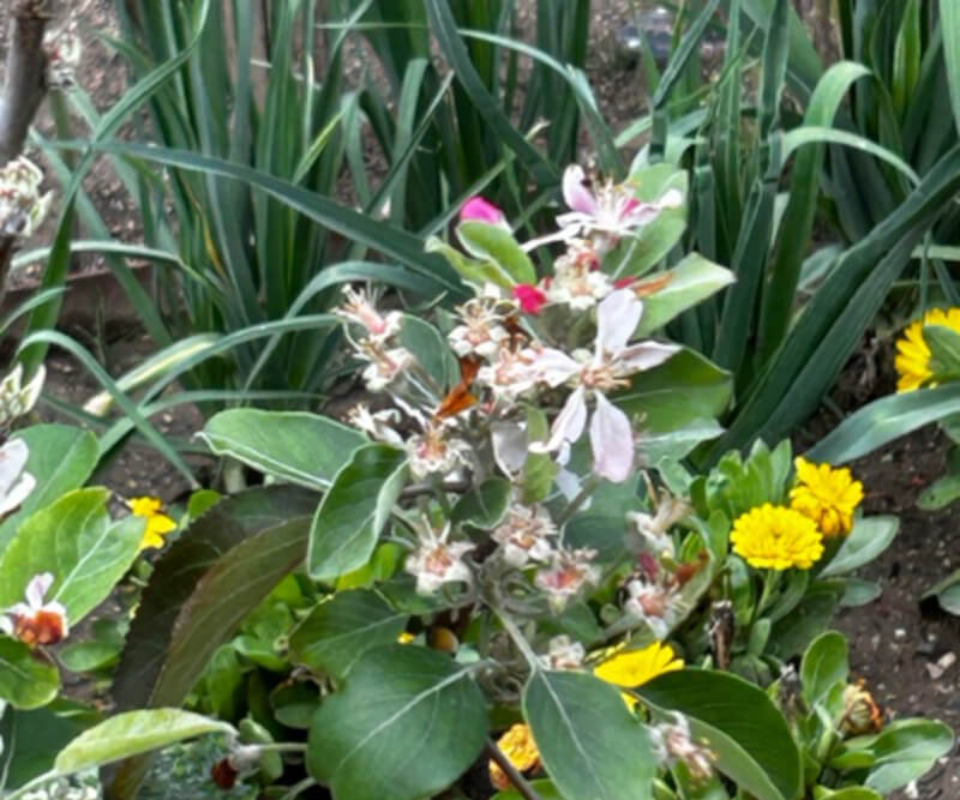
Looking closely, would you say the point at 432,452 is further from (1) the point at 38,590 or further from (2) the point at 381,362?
(1) the point at 38,590

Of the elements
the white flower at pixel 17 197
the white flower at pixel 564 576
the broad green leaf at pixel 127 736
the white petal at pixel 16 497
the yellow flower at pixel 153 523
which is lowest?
the yellow flower at pixel 153 523

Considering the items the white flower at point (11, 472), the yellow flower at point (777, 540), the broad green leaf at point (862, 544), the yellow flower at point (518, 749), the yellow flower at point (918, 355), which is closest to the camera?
the white flower at point (11, 472)

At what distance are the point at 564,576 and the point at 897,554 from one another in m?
1.06

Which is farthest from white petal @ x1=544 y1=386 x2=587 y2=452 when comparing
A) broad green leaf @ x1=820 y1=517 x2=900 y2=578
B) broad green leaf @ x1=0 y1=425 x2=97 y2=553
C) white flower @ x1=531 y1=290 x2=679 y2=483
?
broad green leaf @ x1=820 y1=517 x2=900 y2=578

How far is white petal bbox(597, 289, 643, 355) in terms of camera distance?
2.69 ft

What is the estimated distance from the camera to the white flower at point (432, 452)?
85cm

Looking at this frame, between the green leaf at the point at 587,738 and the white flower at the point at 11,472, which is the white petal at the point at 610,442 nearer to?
the green leaf at the point at 587,738

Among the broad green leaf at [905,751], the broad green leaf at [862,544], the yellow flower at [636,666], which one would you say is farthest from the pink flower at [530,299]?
the broad green leaf at [862,544]

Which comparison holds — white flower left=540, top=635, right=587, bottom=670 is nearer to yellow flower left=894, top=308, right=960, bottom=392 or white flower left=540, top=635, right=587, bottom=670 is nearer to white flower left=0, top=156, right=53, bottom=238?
white flower left=0, top=156, right=53, bottom=238

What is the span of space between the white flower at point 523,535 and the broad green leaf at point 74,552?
0.22m

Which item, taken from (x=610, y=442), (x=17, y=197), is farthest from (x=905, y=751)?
(x=17, y=197)

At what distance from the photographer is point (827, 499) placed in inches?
63.1

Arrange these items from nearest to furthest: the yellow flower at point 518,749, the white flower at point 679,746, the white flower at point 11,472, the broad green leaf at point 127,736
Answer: the broad green leaf at point 127,736
the white flower at point 11,472
the white flower at point 679,746
the yellow flower at point 518,749

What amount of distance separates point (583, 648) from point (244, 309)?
1.03 m
